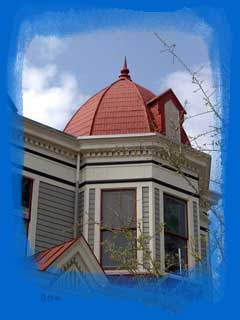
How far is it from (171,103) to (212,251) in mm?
10231

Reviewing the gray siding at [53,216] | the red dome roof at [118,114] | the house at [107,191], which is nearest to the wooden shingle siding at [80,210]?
the house at [107,191]

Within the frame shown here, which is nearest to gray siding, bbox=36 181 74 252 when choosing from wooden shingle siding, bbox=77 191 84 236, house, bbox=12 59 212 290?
house, bbox=12 59 212 290

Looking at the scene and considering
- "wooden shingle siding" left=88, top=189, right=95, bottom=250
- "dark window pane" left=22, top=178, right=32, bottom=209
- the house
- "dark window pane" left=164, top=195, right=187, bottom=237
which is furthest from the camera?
"dark window pane" left=164, top=195, right=187, bottom=237

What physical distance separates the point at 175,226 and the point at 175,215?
10.2 inches

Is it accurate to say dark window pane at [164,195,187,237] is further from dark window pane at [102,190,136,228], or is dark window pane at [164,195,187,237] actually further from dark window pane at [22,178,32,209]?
dark window pane at [22,178,32,209]

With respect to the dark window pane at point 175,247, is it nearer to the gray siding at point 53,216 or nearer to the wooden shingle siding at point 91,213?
the wooden shingle siding at point 91,213

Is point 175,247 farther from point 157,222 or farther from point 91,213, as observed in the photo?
point 91,213

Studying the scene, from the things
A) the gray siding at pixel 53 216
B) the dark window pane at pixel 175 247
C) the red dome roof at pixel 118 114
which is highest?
the red dome roof at pixel 118 114

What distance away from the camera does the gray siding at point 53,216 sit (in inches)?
412

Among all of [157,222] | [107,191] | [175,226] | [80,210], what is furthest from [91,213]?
[175,226]

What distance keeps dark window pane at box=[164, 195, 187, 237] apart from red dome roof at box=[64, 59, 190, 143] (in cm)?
165

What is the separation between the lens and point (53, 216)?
35.5 feet

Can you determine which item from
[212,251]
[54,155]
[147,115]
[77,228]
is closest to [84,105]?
[147,115]

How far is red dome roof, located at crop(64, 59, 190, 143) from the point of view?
1235 centimetres
